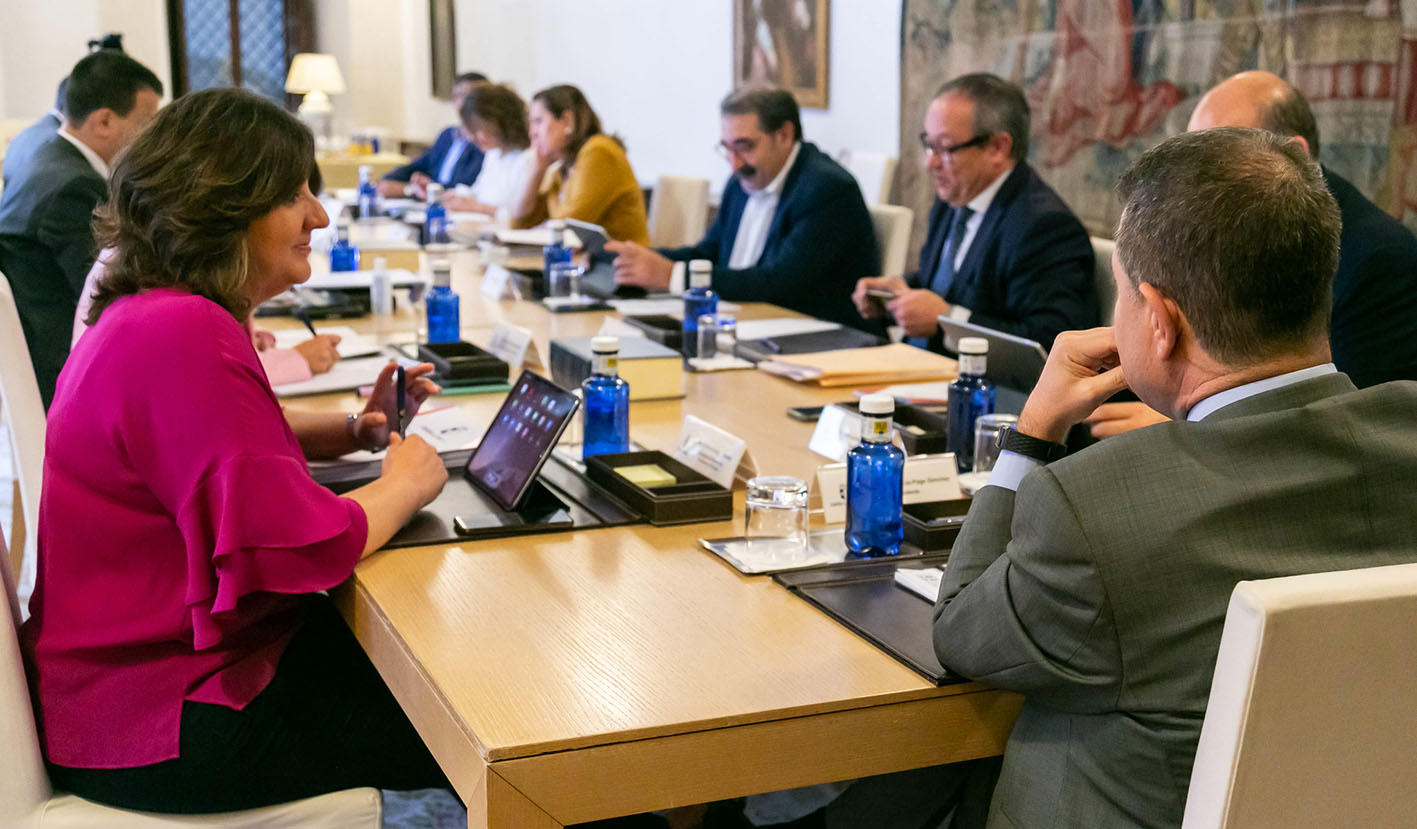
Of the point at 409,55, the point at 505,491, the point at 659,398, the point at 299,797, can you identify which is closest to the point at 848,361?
the point at 659,398

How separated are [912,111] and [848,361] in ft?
9.81

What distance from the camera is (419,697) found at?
1379mm

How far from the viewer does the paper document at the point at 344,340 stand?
303cm

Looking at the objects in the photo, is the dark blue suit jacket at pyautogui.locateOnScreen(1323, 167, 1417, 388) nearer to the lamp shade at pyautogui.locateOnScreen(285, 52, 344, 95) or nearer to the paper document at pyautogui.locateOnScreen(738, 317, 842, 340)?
the paper document at pyautogui.locateOnScreen(738, 317, 842, 340)

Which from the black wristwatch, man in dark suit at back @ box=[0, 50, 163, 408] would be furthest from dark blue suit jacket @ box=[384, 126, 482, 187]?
the black wristwatch

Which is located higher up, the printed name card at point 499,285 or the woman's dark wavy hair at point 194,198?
the woman's dark wavy hair at point 194,198

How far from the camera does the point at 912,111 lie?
5602mm

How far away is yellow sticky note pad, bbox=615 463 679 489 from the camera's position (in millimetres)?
1956

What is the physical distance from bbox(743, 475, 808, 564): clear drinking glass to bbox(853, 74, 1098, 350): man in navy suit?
1.45m

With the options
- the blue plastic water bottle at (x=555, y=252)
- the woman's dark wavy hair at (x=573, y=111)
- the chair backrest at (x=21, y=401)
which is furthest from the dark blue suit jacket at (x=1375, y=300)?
the woman's dark wavy hair at (x=573, y=111)

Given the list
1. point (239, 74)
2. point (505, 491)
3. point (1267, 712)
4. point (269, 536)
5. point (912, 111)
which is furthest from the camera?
point (239, 74)

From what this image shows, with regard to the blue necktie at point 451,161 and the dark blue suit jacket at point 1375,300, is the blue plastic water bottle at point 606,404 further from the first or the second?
the blue necktie at point 451,161

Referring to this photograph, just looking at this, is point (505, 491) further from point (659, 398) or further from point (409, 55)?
point (409, 55)

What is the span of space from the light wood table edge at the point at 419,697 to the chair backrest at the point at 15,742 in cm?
35
